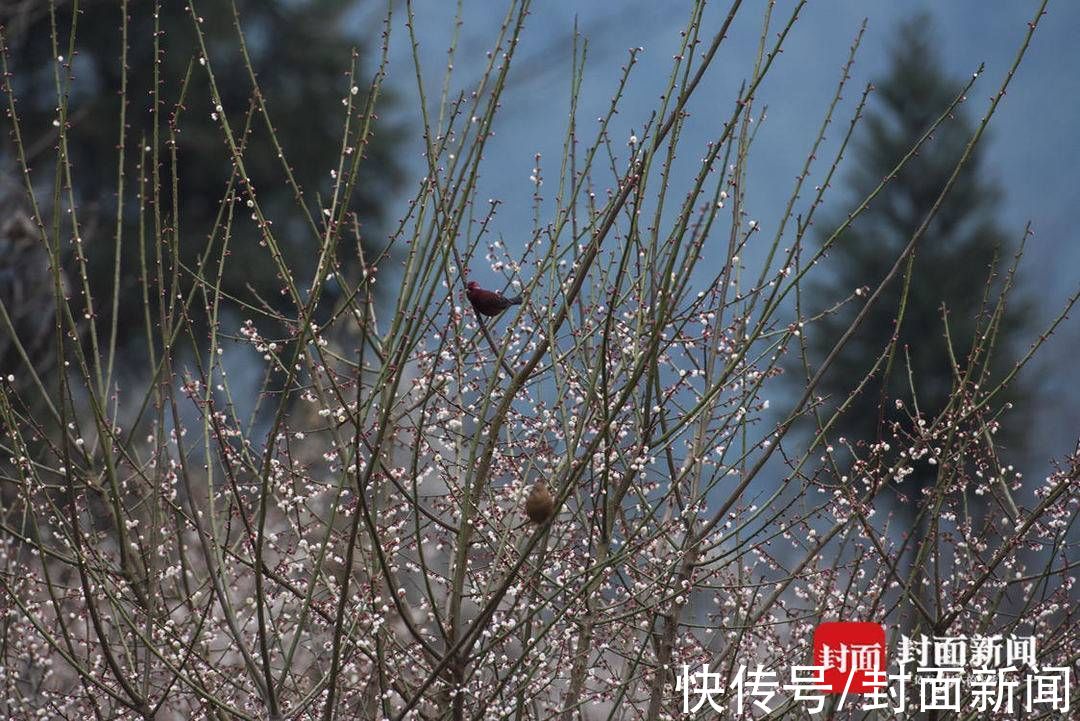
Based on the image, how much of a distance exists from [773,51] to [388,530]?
1.43m

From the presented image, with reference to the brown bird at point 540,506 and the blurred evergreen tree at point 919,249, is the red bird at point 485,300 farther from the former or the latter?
the blurred evergreen tree at point 919,249

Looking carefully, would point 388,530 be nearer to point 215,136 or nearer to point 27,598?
point 27,598

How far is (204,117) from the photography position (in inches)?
452

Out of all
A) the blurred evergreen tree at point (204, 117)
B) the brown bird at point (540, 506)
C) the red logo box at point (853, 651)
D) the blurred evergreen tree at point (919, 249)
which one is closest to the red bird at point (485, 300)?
the brown bird at point (540, 506)

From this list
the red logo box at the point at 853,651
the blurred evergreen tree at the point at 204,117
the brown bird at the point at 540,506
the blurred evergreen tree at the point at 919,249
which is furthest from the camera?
the blurred evergreen tree at the point at 919,249

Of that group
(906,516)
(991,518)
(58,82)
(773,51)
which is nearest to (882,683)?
(991,518)

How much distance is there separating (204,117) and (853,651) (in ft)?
A: 32.6

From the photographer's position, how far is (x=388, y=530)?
2820 millimetres

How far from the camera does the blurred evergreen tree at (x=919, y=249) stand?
15.5 metres

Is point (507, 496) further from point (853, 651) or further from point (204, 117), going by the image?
point (204, 117)

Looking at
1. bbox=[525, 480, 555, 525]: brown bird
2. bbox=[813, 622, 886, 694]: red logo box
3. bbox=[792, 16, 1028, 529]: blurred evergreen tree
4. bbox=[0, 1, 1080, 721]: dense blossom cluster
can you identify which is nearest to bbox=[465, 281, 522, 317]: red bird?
bbox=[0, 1, 1080, 721]: dense blossom cluster

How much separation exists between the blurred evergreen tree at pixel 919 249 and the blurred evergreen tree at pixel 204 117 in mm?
7231

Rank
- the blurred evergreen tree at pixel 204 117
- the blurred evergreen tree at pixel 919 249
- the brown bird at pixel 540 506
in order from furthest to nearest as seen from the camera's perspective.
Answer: the blurred evergreen tree at pixel 919 249 → the blurred evergreen tree at pixel 204 117 → the brown bird at pixel 540 506

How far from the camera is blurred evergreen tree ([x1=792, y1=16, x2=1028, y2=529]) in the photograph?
1555 centimetres
